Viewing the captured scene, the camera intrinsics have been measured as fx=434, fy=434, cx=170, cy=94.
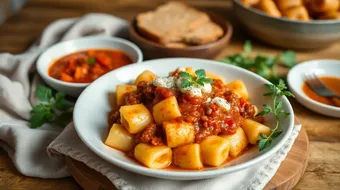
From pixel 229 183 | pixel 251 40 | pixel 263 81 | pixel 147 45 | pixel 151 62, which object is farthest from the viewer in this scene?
pixel 251 40

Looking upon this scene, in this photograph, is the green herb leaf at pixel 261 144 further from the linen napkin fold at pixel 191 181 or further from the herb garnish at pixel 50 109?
the herb garnish at pixel 50 109

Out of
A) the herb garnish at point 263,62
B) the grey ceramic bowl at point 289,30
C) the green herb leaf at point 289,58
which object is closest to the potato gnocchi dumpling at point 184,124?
the herb garnish at point 263,62

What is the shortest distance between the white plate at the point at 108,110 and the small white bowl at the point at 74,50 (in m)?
0.28

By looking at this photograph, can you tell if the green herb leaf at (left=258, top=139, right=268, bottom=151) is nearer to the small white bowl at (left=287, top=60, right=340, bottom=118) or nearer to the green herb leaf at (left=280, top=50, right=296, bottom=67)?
the small white bowl at (left=287, top=60, right=340, bottom=118)

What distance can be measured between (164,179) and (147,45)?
1504mm

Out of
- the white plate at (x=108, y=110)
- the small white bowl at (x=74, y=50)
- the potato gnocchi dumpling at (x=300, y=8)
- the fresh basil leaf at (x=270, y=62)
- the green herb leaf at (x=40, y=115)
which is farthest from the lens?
the potato gnocchi dumpling at (x=300, y=8)

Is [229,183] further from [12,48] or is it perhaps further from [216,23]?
[12,48]

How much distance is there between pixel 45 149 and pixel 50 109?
1.12ft

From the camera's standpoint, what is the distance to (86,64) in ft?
10.5

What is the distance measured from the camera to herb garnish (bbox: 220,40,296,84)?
3266mm

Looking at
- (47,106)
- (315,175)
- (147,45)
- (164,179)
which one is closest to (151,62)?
(147,45)

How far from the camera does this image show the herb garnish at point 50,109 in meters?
2.71

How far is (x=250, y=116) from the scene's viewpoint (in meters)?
2.48

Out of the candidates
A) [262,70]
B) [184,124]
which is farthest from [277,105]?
[262,70]
